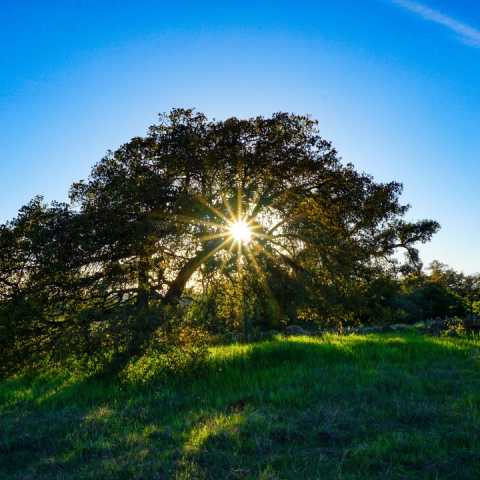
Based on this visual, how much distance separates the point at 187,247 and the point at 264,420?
7256mm

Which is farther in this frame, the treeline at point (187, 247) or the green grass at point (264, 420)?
the treeline at point (187, 247)

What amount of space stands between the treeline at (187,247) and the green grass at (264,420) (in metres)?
1.39

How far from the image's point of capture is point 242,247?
1441 centimetres

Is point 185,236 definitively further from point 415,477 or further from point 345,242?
point 415,477

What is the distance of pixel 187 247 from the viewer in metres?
14.0

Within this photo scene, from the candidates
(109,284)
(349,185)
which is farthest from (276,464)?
(349,185)

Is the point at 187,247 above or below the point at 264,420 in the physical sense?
above

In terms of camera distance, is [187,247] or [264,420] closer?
[264,420]

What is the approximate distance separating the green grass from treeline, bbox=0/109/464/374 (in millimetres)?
1391

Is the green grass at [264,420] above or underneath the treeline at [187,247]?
underneath

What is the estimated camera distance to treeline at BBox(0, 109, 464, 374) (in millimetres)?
12047

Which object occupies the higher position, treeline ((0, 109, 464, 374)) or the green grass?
treeline ((0, 109, 464, 374))

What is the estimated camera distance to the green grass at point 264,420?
5.81 meters

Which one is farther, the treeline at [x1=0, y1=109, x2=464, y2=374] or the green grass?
the treeline at [x1=0, y1=109, x2=464, y2=374]
